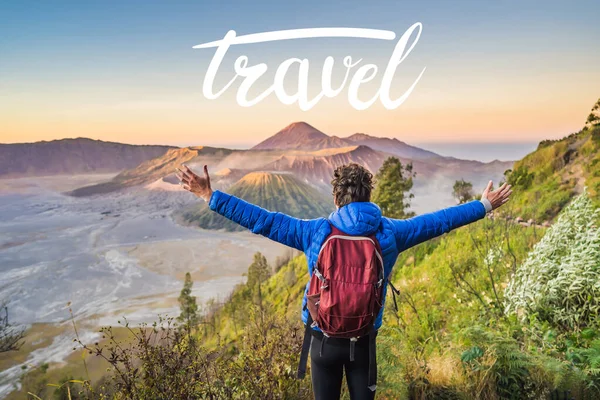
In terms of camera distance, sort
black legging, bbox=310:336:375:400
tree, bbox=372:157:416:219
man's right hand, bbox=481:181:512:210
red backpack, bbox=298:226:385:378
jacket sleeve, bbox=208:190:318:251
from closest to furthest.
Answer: red backpack, bbox=298:226:385:378
black legging, bbox=310:336:375:400
jacket sleeve, bbox=208:190:318:251
man's right hand, bbox=481:181:512:210
tree, bbox=372:157:416:219

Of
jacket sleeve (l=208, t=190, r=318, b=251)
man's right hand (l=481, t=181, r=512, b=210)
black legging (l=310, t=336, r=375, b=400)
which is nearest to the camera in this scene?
black legging (l=310, t=336, r=375, b=400)

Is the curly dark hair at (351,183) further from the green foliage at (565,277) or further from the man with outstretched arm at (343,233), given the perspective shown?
the green foliage at (565,277)

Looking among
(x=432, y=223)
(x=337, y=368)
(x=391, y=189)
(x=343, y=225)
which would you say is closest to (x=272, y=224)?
(x=343, y=225)

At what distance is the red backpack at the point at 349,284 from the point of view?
240 centimetres

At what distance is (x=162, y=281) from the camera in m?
164

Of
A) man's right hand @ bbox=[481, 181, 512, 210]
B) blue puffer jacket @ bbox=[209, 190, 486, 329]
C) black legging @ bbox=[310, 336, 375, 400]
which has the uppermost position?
man's right hand @ bbox=[481, 181, 512, 210]

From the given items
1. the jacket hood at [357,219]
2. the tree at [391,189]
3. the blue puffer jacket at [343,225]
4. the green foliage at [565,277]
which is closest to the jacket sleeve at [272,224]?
the blue puffer jacket at [343,225]

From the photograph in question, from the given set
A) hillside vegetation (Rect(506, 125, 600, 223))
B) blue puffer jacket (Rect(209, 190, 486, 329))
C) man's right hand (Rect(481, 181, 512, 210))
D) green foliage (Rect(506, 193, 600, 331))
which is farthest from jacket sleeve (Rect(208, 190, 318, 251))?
hillside vegetation (Rect(506, 125, 600, 223))

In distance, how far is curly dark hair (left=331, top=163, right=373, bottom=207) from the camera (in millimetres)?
2543

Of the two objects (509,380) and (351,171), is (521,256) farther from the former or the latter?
(351,171)

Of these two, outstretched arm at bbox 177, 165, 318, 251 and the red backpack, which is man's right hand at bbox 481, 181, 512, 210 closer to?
the red backpack

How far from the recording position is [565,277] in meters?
4.64

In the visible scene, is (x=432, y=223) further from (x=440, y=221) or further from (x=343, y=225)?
(x=343, y=225)

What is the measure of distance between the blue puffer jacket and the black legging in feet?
0.66
